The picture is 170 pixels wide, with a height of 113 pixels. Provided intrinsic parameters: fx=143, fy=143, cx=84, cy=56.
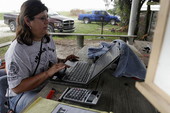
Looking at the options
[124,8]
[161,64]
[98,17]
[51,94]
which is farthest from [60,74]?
[98,17]

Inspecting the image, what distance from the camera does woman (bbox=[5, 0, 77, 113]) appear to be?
0.99 m

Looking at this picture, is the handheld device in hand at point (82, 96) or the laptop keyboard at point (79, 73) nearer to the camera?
the handheld device in hand at point (82, 96)

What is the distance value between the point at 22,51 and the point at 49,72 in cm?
25

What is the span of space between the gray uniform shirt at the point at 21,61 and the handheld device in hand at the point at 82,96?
409mm

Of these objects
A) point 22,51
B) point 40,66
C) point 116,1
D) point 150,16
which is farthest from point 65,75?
point 116,1

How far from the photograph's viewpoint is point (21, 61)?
1.02 metres

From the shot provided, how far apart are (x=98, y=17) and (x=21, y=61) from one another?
823cm

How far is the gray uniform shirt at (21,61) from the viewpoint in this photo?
0.97m

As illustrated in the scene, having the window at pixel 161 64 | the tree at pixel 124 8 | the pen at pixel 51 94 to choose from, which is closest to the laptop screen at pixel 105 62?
the pen at pixel 51 94

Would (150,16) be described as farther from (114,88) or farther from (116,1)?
(114,88)

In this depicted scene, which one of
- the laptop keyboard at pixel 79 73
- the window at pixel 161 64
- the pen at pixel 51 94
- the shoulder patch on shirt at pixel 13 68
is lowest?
the pen at pixel 51 94

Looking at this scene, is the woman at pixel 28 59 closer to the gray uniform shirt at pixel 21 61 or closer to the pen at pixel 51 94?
the gray uniform shirt at pixel 21 61

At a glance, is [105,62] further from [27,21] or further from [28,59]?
[27,21]

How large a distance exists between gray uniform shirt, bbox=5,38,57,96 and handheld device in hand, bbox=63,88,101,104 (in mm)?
409
